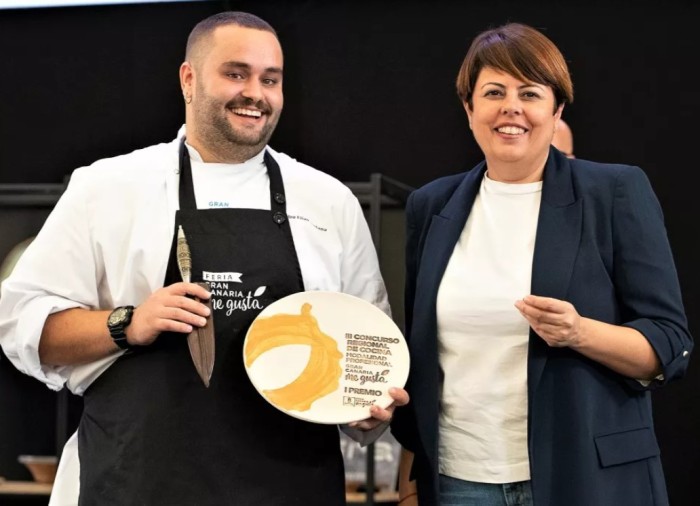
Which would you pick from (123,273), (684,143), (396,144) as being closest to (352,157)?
(396,144)

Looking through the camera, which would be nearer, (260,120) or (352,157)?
(260,120)

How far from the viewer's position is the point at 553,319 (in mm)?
1751

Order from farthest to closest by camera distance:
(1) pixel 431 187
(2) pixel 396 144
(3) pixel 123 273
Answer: (2) pixel 396 144, (1) pixel 431 187, (3) pixel 123 273

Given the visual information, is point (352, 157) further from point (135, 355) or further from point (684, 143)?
point (135, 355)

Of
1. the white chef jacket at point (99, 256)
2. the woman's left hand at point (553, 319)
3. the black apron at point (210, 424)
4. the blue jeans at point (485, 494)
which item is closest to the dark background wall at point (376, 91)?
the white chef jacket at point (99, 256)

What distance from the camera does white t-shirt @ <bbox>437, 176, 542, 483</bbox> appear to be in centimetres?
191

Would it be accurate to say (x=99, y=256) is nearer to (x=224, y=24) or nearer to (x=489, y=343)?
(x=224, y=24)

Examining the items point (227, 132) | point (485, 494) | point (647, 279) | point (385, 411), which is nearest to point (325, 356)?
point (385, 411)

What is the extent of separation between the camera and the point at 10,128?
165 inches

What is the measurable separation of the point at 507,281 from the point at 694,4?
2154 millimetres

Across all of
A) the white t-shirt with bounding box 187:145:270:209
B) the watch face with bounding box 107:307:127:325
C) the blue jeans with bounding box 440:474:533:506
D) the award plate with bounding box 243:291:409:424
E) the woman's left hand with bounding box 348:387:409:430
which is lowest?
the blue jeans with bounding box 440:474:533:506

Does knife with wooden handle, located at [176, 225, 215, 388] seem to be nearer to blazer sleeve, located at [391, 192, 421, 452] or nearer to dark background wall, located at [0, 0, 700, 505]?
blazer sleeve, located at [391, 192, 421, 452]

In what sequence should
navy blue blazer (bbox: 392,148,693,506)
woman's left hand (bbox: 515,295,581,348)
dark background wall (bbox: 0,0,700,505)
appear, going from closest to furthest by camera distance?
woman's left hand (bbox: 515,295,581,348) < navy blue blazer (bbox: 392,148,693,506) < dark background wall (bbox: 0,0,700,505)

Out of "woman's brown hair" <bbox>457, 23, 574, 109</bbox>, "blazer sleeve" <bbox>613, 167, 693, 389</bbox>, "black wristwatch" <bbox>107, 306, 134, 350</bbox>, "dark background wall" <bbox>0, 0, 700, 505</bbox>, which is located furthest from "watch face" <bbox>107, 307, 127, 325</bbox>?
"dark background wall" <bbox>0, 0, 700, 505</bbox>
